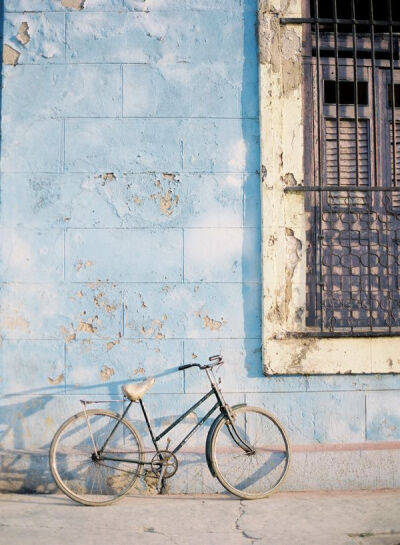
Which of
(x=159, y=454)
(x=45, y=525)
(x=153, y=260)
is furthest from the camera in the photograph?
(x=153, y=260)

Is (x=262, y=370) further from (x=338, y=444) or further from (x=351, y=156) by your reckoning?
(x=351, y=156)

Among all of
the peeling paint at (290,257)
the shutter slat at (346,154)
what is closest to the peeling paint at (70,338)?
the peeling paint at (290,257)

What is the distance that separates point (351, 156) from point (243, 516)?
287 centimetres

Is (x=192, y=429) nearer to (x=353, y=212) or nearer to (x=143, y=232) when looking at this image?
(x=143, y=232)

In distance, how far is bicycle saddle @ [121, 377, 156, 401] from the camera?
4527mm

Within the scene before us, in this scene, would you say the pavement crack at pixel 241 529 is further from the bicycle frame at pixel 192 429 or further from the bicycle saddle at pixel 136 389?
the bicycle saddle at pixel 136 389

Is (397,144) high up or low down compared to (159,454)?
up

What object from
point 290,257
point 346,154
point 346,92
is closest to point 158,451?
point 290,257

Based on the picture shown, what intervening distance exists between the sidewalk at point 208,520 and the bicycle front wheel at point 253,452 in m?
0.14

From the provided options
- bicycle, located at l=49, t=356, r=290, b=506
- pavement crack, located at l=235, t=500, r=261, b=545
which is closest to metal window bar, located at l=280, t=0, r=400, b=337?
bicycle, located at l=49, t=356, r=290, b=506

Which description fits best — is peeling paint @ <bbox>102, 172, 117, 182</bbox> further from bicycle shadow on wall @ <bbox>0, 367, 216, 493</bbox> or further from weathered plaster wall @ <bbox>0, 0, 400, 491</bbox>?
bicycle shadow on wall @ <bbox>0, 367, 216, 493</bbox>

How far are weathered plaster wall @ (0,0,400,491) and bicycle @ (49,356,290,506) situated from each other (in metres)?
0.16

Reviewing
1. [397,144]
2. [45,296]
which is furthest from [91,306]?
[397,144]

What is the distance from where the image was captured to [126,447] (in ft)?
15.7
